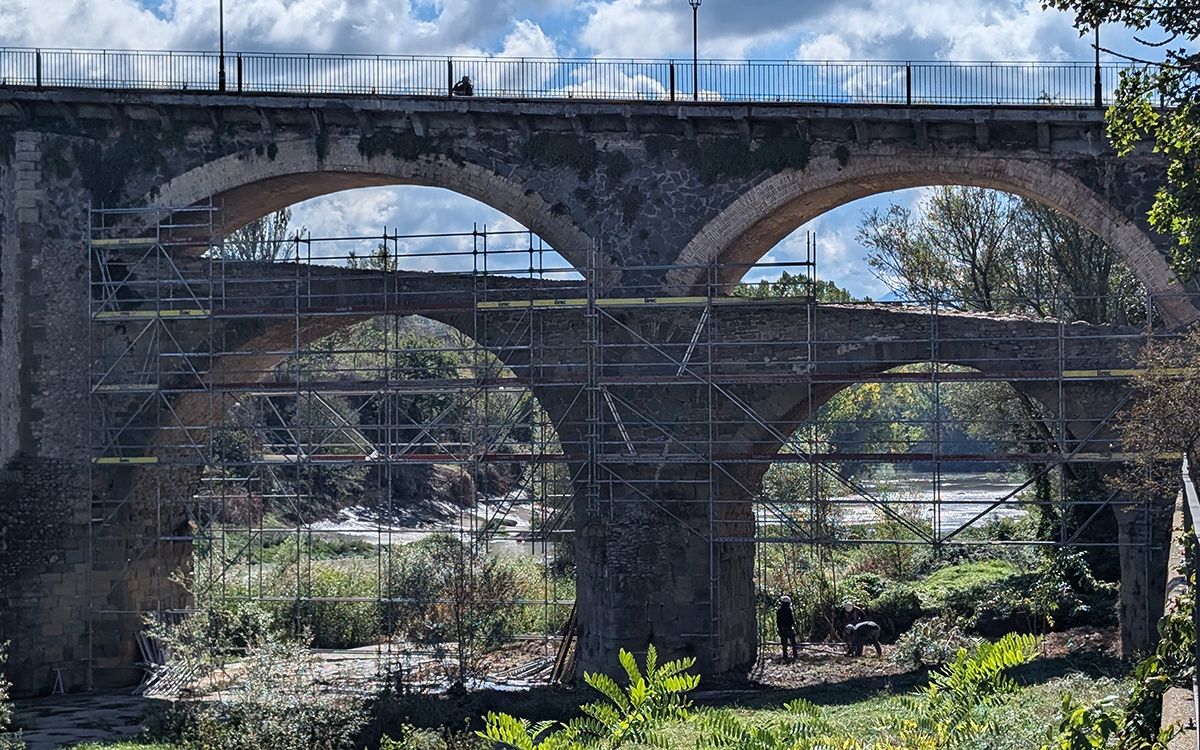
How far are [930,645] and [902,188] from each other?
5387mm

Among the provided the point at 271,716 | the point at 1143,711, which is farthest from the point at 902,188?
the point at 1143,711

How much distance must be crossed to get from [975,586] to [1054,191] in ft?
22.0

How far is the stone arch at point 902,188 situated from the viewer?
1683cm

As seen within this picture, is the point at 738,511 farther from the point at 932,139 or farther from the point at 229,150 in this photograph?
the point at 229,150

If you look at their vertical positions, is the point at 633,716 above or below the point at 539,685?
above

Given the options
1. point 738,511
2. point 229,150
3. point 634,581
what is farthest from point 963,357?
point 229,150

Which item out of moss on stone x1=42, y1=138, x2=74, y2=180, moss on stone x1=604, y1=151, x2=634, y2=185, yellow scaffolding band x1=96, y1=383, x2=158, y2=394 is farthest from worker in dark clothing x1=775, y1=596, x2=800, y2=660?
moss on stone x1=42, y1=138, x2=74, y2=180

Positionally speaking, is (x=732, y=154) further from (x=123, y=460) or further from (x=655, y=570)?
(x=123, y=460)

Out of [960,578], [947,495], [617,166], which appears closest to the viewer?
[617,166]

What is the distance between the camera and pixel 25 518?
19.0m

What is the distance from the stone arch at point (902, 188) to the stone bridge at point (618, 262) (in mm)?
31

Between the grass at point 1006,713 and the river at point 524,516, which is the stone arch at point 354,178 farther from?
the river at point 524,516

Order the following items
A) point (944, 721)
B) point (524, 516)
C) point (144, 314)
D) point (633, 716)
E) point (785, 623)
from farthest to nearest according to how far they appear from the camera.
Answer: point (524, 516), point (785, 623), point (144, 314), point (633, 716), point (944, 721)

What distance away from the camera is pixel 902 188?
18.5m
